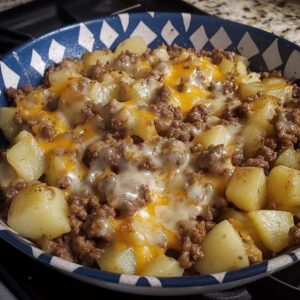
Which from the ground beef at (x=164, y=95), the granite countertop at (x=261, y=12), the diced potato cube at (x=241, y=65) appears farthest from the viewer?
the granite countertop at (x=261, y=12)

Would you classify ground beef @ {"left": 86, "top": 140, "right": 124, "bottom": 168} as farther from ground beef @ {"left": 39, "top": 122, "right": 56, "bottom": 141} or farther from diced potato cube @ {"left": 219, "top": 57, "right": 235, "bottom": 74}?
diced potato cube @ {"left": 219, "top": 57, "right": 235, "bottom": 74}

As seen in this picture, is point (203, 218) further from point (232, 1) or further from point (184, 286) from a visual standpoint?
point (232, 1)

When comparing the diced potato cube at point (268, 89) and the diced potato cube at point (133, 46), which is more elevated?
the diced potato cube at point (133, 46)

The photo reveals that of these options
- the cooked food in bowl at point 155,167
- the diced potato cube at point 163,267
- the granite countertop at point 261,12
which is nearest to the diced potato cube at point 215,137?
the cooked food in bowl at point 155,167

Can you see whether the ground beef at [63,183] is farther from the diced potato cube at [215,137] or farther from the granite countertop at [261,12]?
the granite countertop at [261,12]

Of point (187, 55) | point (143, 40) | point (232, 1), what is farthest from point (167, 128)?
point (232, 1)

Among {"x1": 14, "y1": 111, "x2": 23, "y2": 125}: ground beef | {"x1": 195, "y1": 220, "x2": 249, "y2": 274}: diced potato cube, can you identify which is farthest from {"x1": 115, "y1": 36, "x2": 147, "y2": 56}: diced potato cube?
{"x1": 195, "y1": 220, "x2": 249, "y2": 274}: diced potato cube

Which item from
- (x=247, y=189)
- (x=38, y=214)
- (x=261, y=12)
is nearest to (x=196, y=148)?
(x=247, y=189)

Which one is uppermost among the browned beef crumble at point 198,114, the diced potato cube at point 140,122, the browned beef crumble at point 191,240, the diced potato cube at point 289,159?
the diced potato cube at point 140,122
